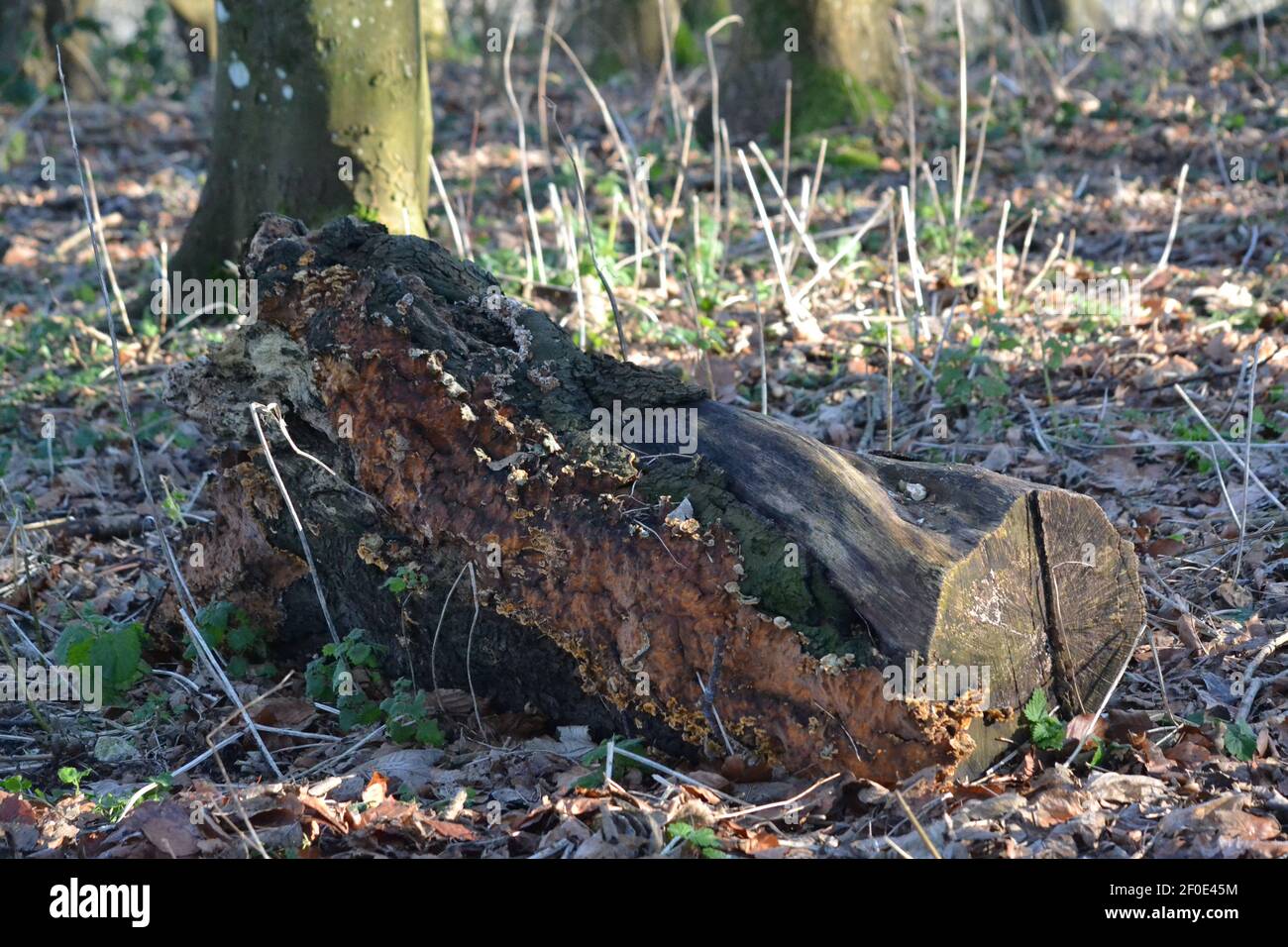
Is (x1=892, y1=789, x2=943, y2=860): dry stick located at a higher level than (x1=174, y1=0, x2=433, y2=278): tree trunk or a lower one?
lower

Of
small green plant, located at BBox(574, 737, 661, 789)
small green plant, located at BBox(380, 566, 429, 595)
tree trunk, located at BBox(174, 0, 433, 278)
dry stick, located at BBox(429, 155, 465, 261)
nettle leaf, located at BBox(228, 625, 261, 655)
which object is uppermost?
tree trunk, located at BBox(174, 0, 433, 278)

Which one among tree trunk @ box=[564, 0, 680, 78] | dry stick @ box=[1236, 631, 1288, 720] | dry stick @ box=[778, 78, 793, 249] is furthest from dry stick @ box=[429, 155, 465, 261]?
tree trunk @ box=[564, 0, 680, 78]

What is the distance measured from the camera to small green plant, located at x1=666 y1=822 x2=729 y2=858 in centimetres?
261

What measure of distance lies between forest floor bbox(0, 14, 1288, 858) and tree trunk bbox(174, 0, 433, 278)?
61 centimetres

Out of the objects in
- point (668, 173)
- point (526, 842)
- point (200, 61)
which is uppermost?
point (200, 61)

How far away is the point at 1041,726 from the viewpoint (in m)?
3.06

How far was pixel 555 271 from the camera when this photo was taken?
7.15m

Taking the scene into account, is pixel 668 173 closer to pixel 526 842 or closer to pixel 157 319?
pixel 157 319

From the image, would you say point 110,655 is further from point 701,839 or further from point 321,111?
point 321,111

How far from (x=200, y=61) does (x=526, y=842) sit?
14.5 m

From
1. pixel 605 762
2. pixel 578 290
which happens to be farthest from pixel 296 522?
pixel 578 290

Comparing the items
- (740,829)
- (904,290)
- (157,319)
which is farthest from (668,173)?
(740,829)

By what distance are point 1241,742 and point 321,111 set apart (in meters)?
5.39

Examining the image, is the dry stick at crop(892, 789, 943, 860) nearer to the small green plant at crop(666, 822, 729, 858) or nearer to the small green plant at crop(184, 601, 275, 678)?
the small green plant at crop(666, 822, 729, 858)
